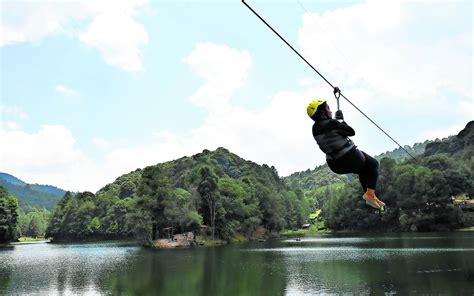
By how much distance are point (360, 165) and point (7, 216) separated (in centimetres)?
11335

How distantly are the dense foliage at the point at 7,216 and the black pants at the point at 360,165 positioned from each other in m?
112

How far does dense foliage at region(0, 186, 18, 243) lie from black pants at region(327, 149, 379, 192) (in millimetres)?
Result: 112043

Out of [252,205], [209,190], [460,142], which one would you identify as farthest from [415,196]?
[460,142]

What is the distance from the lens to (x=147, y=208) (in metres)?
91.2

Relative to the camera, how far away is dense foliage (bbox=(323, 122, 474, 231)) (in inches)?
3962

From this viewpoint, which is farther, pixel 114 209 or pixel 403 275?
pixel 114 209

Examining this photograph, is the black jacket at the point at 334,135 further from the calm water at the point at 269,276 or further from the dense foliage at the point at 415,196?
the dense foliage at the point at 415,196

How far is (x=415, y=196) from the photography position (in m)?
105

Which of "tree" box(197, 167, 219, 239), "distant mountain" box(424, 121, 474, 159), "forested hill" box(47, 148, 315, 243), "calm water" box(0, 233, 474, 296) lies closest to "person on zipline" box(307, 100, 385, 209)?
"calm water" box(0, 233, 474, 296)

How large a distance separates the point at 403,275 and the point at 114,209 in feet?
409

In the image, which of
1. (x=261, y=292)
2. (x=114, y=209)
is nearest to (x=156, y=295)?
(x=261, y=292)

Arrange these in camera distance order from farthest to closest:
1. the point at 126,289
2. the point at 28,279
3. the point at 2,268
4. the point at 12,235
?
the point at 12,235, the point at 2,268, the point at 28,279, the point at 126,289

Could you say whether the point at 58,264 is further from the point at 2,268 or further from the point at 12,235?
the point at 12,235

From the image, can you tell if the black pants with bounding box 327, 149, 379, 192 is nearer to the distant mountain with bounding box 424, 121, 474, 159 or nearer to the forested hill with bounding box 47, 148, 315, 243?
the forested hill with bounding box 47, 148, 315, 243
